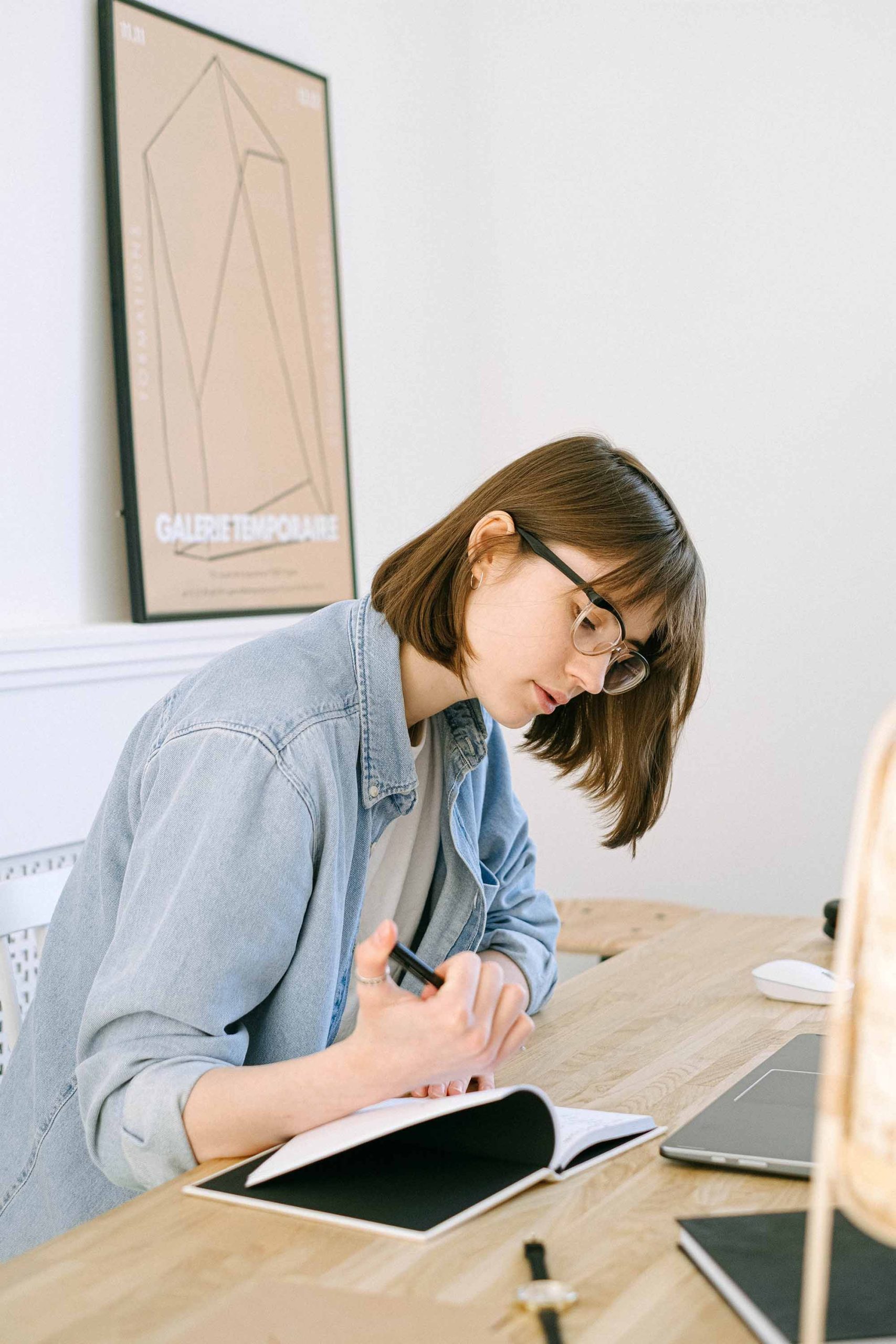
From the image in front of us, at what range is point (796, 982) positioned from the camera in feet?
4.58

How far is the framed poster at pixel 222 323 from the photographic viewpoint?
2.22 metres

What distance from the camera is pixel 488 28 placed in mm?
3123

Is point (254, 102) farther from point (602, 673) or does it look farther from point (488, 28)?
point (602, 673)

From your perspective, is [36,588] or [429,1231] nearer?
Answer: [429,1231]

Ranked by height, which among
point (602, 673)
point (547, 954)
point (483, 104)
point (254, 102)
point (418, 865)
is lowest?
point (547, 954)

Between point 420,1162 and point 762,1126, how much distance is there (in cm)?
26

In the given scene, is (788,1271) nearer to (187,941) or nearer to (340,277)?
(187,941)

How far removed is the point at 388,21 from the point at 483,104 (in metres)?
0.33

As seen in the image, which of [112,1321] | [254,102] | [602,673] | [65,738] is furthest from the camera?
[254,102]

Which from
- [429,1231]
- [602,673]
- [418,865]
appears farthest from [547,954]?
[429,1231]

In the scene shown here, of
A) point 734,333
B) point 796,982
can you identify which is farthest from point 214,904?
point 734,333

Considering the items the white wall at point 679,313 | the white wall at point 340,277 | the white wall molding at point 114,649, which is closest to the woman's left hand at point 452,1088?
the white wall molding at point 114,649

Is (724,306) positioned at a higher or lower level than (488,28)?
lower

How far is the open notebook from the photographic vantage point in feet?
2.77
